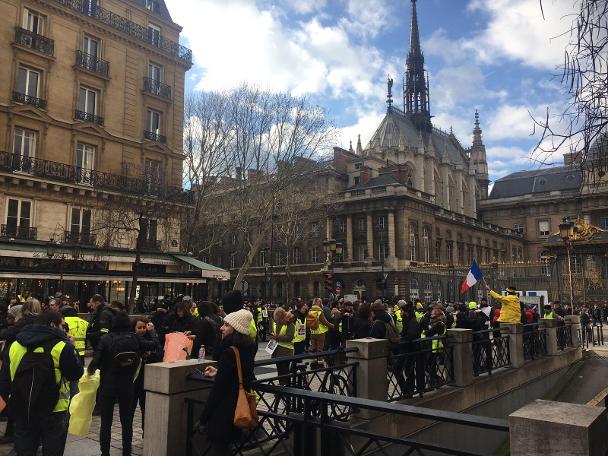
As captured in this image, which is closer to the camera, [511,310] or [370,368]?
[370,368]

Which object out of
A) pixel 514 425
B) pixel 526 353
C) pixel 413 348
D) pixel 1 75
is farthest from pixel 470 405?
→ pixel 1 75

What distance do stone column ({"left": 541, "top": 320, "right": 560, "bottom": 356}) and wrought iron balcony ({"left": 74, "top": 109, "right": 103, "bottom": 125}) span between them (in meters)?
24.5

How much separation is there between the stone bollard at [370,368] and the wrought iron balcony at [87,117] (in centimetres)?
2408

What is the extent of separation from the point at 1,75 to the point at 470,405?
25.2 m

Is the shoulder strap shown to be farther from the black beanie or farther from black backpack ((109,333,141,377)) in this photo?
black backpack ((109,333,141,377))

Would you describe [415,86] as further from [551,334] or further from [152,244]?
[551,334]

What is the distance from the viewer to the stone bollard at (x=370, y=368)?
26.3 ft

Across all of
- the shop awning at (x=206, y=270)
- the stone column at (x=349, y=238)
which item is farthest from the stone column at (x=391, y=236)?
the shop awning at (x=206, y=270)

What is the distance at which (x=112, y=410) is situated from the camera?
627 centimetres

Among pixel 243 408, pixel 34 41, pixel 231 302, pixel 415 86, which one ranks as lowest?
pixel 243 408

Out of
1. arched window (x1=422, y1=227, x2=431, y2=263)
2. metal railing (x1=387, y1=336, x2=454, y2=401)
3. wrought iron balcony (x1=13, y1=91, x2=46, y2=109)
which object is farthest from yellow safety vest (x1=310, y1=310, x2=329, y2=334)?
arched window (x1=422, y1=227, x2=431, y2=263)

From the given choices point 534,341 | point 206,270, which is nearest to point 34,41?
point 206,270

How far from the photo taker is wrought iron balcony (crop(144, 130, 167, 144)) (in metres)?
30.2

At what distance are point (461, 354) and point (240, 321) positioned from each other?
770cm
